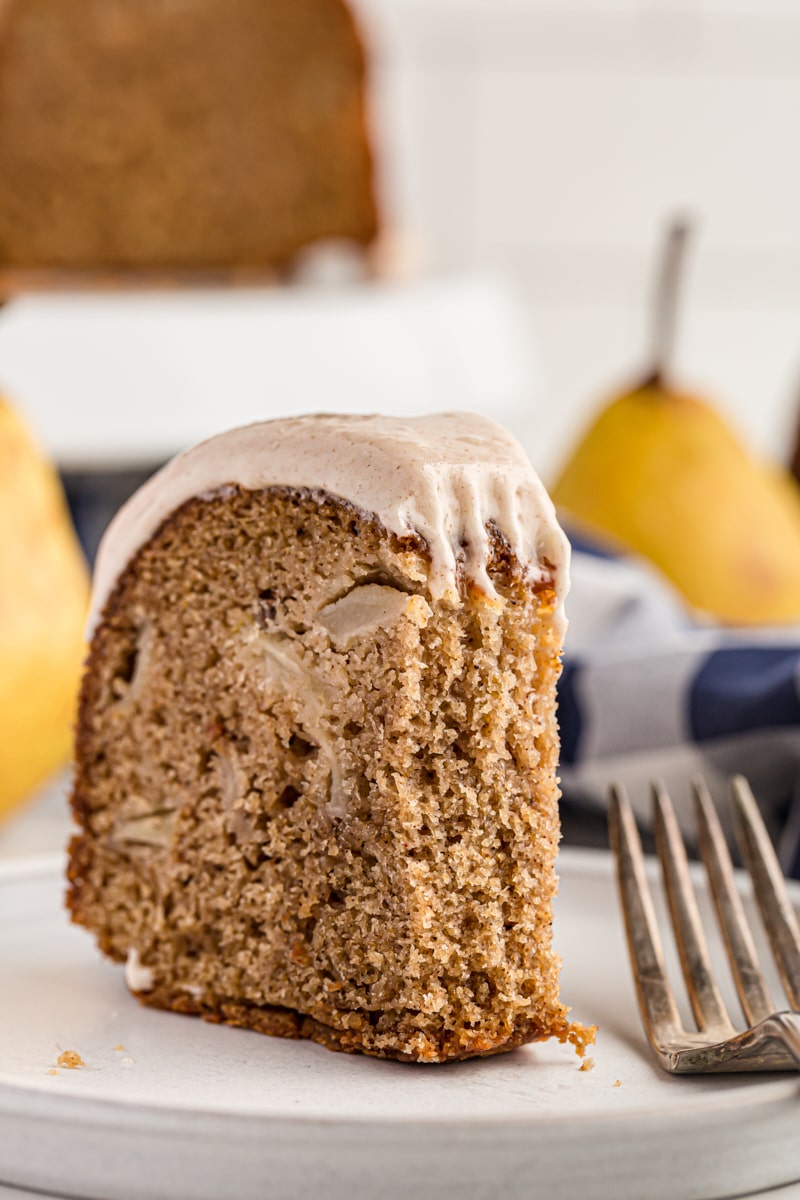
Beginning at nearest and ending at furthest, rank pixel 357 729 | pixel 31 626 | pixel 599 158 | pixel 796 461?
pixel 357 729, pixel 31 626, pixel 796 461, pixel 599 158

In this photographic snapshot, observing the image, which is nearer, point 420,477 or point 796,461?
point 420,477

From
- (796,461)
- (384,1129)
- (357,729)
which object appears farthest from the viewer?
(796,461)

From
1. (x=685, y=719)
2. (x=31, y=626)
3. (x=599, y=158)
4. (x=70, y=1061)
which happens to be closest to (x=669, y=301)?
(x=685, y=719)

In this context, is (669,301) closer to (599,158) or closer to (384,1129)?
(384,1129)

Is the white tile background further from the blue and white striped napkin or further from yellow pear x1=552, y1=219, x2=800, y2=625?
the blue and white striped napkin

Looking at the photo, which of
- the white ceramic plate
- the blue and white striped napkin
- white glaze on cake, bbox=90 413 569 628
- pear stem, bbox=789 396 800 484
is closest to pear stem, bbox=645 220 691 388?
pear stem, bbox=789 396 800 484

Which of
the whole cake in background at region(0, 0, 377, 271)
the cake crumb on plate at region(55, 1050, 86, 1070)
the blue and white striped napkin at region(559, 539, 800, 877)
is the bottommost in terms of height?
the blue and white striped napkin at region(559, 539, 800, 877)

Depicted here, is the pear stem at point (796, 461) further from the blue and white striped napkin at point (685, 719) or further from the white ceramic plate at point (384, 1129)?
the white ceramic plate at point (384, 1129)

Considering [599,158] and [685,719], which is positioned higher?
[599,158]
